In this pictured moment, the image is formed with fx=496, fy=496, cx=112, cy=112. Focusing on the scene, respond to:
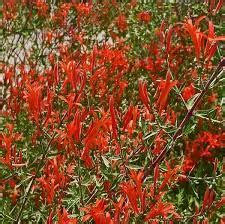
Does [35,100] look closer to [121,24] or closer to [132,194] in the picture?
[132,194]

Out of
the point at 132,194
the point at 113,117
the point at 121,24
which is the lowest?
the point at 121,24

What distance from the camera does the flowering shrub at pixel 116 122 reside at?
170 centimetres

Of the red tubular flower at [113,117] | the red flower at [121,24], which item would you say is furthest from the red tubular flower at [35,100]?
the red flower at [121,24]

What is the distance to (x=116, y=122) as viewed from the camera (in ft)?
5.77

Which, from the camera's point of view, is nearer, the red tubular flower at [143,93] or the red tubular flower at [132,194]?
the red tubular flower at [132,194]

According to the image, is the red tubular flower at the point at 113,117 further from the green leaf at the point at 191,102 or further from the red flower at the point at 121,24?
the red flower at the point at 121,24

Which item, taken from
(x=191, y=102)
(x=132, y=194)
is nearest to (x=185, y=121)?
(x=191, y=102)

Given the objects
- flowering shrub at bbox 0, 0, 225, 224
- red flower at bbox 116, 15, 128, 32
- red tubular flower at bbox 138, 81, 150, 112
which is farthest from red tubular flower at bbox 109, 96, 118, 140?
red flower at bbox 116, 15, 128, 32

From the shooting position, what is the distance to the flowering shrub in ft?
5.56

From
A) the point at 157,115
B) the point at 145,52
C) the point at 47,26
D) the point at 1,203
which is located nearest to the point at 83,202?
the point at 157,115

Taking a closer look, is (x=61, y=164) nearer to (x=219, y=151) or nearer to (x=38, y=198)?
(x=38, y=198)

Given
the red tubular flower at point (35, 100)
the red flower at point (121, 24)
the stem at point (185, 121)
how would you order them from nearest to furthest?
the stem at point (185, 121) → the red tubular flower at point (35, 100) → the red flower at point (121, 24)

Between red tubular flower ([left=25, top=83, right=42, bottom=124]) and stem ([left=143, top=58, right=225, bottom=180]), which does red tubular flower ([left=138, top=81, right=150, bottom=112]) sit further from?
red tubular flower ([left=25, top=83, right=42, bottom=124])

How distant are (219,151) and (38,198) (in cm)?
194
